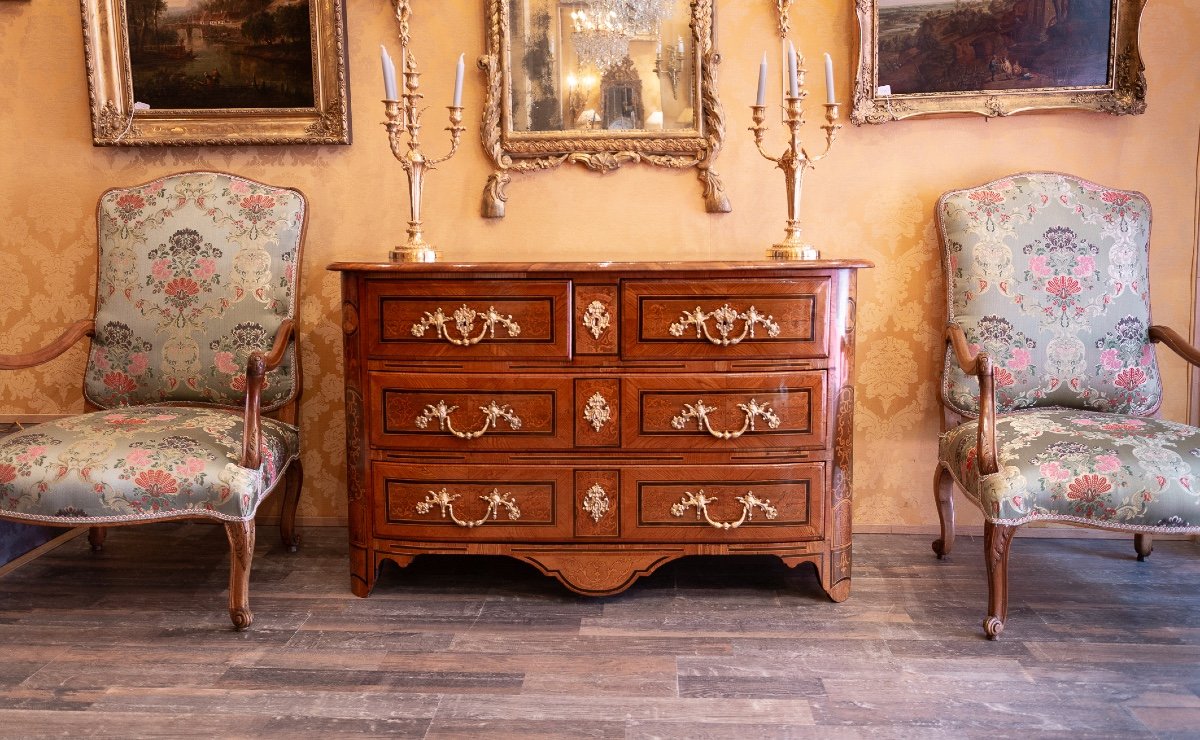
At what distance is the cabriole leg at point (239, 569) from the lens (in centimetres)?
255

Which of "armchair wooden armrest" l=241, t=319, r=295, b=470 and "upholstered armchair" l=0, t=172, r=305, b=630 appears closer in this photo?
"armchair wooden armrest" l=241, t=319, r=295, b=470

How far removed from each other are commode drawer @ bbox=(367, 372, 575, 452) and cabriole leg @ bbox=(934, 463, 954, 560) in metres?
1.39

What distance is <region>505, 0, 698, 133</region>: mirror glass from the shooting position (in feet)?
10.4

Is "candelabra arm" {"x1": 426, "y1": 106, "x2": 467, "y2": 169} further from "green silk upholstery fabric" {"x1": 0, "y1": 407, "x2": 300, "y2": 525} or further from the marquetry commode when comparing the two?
"green silk upholstery fabric" {"x1": 0, "y1": 407, "x2": 300, "y2": 525}

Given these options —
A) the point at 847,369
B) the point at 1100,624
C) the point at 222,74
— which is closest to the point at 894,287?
the point at 847,369

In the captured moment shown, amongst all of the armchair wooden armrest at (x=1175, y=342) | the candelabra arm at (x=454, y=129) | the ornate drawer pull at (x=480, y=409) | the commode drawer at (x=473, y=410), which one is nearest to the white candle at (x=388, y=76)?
the candelabra arm at (x=454, y=129)

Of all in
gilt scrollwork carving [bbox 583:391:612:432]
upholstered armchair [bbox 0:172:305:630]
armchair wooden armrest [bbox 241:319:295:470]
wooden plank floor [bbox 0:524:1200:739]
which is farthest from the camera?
upholstered armchair [bbox 0:172:305:630]

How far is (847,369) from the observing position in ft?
8.88

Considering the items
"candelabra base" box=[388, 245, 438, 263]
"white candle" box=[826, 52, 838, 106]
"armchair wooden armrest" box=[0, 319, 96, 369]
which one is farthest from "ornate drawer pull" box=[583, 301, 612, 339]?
"armchair wooden armrest" box=[0, 319, 96, 369]

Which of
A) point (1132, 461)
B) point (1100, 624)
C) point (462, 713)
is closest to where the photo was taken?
point (462, 713)

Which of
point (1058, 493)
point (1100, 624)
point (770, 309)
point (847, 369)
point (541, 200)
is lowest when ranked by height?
point (1100, 624)

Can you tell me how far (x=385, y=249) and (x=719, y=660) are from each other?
1.95 meters

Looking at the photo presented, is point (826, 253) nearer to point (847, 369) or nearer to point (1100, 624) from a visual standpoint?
point (847, 369)

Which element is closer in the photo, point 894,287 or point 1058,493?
point 1058,493
